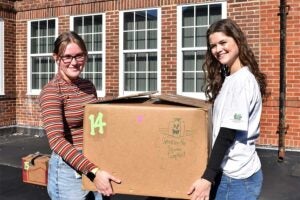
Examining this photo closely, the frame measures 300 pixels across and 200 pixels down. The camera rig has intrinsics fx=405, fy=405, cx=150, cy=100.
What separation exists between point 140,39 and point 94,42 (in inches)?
50.0

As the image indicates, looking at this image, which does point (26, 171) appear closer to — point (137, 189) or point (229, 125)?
point (137, 189)

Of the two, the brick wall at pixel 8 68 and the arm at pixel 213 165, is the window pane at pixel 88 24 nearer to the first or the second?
the brick wall at pixel 8 68

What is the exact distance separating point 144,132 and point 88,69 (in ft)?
26.0

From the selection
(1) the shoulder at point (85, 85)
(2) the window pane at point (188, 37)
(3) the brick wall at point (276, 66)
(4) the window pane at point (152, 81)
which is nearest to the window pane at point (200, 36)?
(2) the window pane at point (188, 37)

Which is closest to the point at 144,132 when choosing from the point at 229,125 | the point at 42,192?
the point at 229,125

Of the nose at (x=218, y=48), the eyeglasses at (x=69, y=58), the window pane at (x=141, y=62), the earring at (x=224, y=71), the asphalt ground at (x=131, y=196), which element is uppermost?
the window pane at (x=141, y=62)

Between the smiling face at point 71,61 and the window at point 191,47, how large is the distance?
6007mm

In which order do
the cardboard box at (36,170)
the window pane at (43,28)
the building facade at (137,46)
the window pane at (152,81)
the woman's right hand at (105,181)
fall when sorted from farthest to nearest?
the window pane at (43,28), the window pane at (152,81), the building facade at (137,46), the cardboard box at (36,170), the woman's right hand at (105,181)

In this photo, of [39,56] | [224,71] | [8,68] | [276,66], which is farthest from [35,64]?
[224,71]

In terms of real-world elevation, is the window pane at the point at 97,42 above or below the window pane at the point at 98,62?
above

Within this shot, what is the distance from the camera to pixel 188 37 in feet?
27.2

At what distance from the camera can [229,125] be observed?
6.17 feet

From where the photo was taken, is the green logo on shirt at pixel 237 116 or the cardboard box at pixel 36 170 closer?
the green logo on shirt at pixel 237 116

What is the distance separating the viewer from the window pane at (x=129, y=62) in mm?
8929
